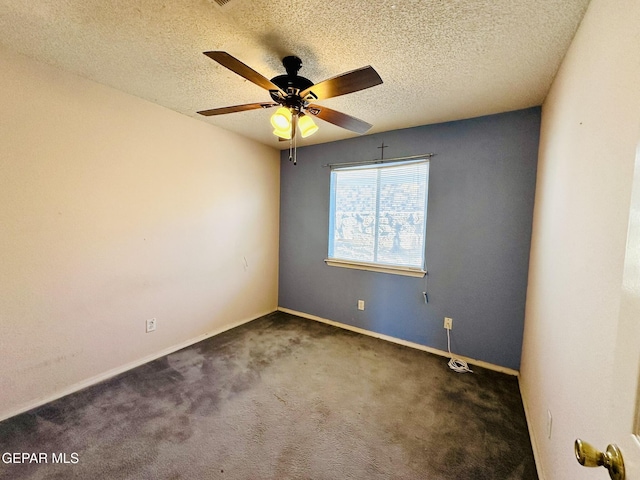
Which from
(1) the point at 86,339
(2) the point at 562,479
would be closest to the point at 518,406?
(2) the point at 562,479

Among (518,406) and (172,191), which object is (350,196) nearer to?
(172,191)

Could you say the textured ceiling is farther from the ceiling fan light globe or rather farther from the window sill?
the window sill

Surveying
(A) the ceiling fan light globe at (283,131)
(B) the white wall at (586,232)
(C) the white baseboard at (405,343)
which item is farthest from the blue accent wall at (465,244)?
(A) the ceiling fan light globe at (283,131)

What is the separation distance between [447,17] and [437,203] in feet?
5.45

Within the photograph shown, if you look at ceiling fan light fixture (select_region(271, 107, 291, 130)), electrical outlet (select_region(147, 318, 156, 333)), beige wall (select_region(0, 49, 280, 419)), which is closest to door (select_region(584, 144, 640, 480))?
ceiling fan light fixture (select_region(271, 107, 291, 130))

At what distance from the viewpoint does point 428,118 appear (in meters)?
2.54

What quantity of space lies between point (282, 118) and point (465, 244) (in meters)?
2.04

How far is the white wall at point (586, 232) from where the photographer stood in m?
0.77

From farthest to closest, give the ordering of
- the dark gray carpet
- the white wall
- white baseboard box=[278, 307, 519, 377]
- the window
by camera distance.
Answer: the window → white baseboard box=[278, 307, 519, 377] → the dark gray carpet → the white wall

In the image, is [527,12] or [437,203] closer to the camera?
[527,12]

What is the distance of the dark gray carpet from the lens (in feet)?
4.66

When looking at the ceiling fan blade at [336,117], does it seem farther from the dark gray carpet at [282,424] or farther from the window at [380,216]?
the dark gray carpet at [282,424]

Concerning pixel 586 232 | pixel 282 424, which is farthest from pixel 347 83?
pixel 282 424

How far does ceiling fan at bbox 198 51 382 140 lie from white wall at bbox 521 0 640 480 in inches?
33.1
